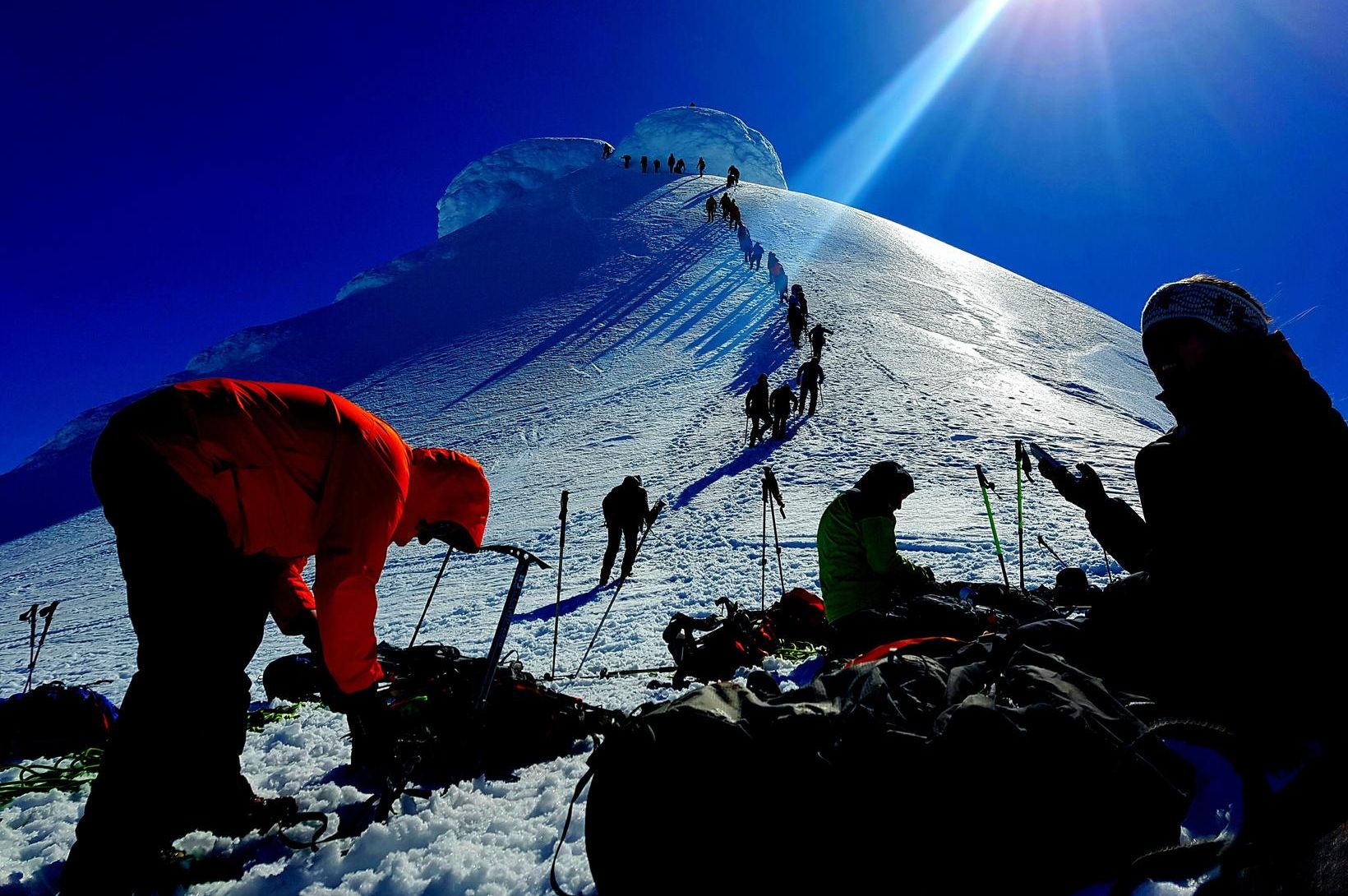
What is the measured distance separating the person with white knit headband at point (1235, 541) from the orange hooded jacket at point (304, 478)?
217 cm

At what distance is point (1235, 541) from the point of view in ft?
4.98

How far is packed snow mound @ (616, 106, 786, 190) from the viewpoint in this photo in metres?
72.4

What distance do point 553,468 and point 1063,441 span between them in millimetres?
10132

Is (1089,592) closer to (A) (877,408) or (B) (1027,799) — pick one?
(B) (1027,799)

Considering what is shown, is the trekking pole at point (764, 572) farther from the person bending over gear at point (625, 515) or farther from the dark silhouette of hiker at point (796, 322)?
the dark silhouette of hiker at point (796, 322)

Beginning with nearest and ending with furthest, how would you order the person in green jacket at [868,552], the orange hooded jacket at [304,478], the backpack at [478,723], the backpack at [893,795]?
1. the backpack at [893,795]
2. the orange hooded jacket at [304,478]
3. the backpack at [478,723]
4. the person in green jacket at [868,552]

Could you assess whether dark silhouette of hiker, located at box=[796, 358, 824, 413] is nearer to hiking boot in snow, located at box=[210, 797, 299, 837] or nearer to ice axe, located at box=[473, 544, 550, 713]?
ice axe, located at box=[473, 544, 550, 713]

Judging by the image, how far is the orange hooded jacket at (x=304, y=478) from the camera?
Answer: 193cm

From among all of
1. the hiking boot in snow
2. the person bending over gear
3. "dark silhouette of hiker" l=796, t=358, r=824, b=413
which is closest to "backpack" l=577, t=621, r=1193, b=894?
the hiking boot in snow

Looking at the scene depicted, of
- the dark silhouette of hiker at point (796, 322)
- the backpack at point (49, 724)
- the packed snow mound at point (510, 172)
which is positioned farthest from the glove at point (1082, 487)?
the packed snow mound at point (510, 172)

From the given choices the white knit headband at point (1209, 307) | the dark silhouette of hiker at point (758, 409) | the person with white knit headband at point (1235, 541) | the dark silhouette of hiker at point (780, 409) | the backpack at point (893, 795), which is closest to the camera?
the backpack at point (893, 795)

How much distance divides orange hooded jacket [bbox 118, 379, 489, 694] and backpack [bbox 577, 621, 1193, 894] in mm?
991

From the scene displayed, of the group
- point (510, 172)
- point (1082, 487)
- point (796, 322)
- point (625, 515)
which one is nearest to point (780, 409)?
point (625, 515)

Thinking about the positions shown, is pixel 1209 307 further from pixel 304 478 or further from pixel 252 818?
pixel 252 818
